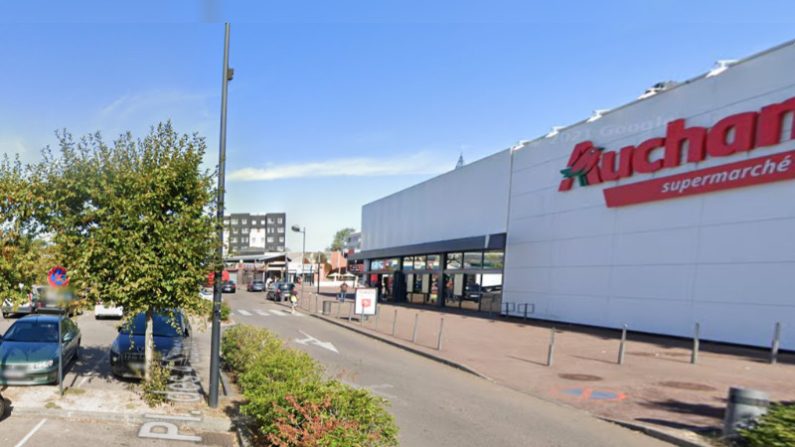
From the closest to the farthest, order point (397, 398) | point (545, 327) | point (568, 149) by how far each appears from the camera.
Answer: point (397, 398), point (545, 327), point (568, 149)

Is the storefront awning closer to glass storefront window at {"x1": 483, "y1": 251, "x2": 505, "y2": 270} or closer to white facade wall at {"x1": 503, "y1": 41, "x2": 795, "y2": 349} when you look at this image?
glass storefront window at {"x1": 483, "y1": 251, "x2": 505, "y2": 270}

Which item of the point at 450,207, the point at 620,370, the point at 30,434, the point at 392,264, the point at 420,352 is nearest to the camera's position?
the point at 30,434

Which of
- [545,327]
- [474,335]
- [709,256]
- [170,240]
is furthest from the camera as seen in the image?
[545,327]

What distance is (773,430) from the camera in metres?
5.68

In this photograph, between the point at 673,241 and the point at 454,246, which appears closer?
the point at 673,241

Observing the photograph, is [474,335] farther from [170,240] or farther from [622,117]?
[170,240]

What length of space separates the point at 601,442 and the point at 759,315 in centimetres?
1203

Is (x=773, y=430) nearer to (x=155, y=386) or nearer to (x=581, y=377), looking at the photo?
(x=581, y=377)

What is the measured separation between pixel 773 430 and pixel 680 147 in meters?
15.7

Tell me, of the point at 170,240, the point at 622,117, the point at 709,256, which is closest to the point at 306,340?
the point at 170,240

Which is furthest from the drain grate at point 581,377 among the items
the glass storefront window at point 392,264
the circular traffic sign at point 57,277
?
the glass storefront window at point 392,264

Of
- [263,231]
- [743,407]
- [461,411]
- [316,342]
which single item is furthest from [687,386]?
[263,231]

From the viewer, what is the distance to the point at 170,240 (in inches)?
331

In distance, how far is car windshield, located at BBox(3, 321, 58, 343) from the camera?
10.5m
